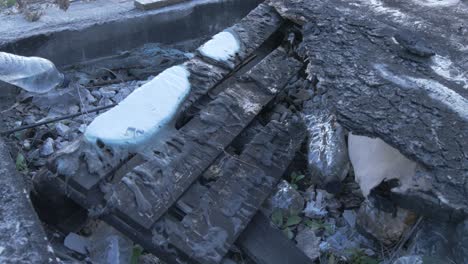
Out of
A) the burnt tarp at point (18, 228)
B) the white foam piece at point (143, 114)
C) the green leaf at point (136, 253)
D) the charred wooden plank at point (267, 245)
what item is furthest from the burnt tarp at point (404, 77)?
the burnt tarp at point (18, 228)

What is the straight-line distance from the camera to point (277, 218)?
2275mm

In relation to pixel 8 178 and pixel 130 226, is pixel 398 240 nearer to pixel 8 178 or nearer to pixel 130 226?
pixel 130 226

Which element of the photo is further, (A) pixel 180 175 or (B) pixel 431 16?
(B) pixel 431 16

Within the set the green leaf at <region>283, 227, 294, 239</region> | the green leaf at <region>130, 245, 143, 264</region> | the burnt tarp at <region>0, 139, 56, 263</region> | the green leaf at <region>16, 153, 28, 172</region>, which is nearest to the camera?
the burnt tarp at <region>0, 139, 56, 263</region>

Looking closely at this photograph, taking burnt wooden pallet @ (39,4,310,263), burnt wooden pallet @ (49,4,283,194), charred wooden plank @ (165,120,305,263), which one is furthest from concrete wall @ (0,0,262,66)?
charred wooden plank @ (165,120,305,263)

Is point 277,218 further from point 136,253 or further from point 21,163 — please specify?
point 21,163

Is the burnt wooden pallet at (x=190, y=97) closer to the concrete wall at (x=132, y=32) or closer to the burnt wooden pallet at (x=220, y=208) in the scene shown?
the burnt wooden pallet at (x=220, y=208)

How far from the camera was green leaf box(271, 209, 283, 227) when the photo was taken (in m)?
2.27

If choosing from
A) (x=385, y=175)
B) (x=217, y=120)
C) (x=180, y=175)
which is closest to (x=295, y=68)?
(x=217, y=120)

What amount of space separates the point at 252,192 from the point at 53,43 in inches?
73.5

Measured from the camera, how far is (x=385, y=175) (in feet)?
6.88

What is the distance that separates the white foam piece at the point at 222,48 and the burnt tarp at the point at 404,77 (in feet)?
1.34

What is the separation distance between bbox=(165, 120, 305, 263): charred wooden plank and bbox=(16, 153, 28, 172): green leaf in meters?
1.00

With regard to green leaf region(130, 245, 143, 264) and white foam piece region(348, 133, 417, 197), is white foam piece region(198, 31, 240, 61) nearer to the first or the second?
white foam piece region(348, 133, 417, 197)
